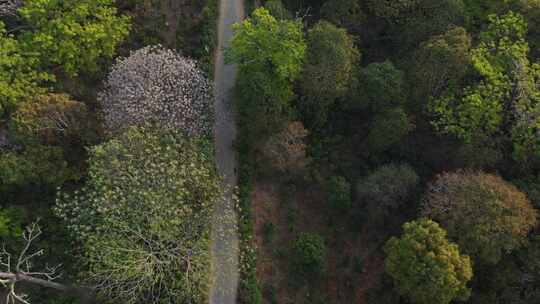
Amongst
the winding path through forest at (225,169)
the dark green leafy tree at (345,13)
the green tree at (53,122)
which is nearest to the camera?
the winding path through forest at (225,169)

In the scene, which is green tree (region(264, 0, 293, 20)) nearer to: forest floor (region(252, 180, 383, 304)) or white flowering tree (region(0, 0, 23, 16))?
forest floor (region(252, 180, 383, 304))

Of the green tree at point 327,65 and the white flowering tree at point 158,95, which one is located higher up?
the green tree at point 327,65

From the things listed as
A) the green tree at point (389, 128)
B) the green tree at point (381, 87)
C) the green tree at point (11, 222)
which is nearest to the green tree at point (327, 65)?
the green tree at point (381, 87)

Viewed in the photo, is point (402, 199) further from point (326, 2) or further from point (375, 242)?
point (326, 2)

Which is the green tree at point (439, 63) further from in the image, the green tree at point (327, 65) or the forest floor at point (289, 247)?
the forest floor at point (289, 247)

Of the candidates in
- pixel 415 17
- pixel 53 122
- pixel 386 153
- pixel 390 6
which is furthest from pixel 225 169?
pixel 415 17

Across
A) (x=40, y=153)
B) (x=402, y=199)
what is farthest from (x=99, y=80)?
(x=402, y=199)
